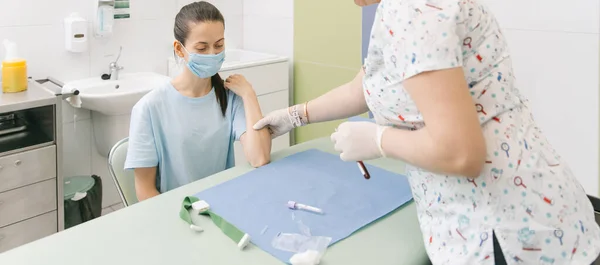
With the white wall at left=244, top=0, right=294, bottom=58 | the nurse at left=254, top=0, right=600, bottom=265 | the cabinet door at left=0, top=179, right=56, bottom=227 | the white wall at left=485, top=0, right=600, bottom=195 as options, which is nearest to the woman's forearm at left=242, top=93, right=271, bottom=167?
the nurse at left=254, top=0, right=600, bottom=265

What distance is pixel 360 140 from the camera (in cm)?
104

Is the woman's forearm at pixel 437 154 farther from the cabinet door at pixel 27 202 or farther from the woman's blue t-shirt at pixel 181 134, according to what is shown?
the cabinet door at pixel 27 202

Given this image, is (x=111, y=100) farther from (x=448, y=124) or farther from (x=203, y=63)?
(x=448, y=124)

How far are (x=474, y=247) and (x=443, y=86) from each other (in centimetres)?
31

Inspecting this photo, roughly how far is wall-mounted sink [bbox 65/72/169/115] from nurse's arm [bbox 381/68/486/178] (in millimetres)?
1966

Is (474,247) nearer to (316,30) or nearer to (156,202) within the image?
(156,202)

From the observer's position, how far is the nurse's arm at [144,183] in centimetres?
159

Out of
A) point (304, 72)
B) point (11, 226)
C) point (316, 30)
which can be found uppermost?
point (316, 30)

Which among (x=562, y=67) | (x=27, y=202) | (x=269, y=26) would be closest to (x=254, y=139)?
(x=27, y=202)

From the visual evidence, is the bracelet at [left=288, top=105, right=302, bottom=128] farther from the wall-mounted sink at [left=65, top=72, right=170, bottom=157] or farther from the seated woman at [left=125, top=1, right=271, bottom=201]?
the wall-mounted sink at [left=65, top=72, right=170, bottom=157]

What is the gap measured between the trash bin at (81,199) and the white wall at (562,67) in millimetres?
2165

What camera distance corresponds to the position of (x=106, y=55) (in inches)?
112

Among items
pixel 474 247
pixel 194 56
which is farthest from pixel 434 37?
pixel 194 56

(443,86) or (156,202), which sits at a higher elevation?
(443,86)
